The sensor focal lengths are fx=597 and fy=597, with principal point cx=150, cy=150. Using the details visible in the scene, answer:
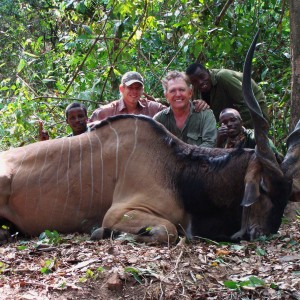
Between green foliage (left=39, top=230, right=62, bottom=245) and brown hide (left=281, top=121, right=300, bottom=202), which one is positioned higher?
brown hide (left=281, top=121, right=300, bottom=202)

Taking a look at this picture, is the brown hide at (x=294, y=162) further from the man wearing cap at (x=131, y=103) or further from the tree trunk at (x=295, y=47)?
the man wearing cap at (x=131, y=103)

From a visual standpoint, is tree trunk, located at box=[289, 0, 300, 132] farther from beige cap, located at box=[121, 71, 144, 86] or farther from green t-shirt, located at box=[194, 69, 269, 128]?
beige cap, located at box=[121, 71, 144, 86]

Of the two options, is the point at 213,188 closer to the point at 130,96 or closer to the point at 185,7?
the point at 130,96

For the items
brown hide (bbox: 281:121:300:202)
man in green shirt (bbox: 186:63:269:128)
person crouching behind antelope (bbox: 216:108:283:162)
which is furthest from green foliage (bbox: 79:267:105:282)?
man in green shirt (bbox: 186:63:269:128)

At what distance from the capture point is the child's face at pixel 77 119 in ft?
20.2

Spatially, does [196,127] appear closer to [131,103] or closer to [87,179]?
[131,103]

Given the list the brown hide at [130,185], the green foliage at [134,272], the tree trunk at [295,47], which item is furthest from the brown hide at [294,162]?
the green foliage at [134,272]

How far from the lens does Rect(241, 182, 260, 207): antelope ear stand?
14.9ft

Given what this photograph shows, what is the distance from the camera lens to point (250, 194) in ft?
15.0

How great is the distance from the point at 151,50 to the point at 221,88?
2791 millimetres

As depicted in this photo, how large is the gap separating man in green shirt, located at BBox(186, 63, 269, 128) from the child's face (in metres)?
1.27

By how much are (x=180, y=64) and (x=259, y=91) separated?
2.46 metres

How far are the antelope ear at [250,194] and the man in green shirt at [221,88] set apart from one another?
2101mm

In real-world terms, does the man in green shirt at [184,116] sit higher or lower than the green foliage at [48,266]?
higher
